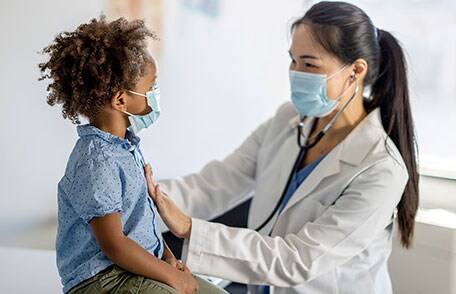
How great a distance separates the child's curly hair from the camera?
108 centimetres

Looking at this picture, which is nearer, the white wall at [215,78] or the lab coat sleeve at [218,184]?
the lab coat sleeve at [218,184]

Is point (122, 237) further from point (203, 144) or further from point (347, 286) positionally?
point (203, 144)

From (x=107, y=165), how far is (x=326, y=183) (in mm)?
753

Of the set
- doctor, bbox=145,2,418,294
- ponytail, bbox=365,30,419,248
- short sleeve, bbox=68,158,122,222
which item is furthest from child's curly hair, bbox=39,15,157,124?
ponytail, bbox=365,30,419,248

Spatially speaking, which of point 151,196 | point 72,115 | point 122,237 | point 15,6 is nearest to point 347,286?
point 151,196

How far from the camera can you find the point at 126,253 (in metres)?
1.11

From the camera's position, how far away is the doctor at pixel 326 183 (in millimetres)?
1497

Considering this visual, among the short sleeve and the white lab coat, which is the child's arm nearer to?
the short sleeve

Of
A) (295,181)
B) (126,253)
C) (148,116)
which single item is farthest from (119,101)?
(295,181)

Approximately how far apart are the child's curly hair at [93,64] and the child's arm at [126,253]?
215 mm

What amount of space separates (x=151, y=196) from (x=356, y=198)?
1.88 ft

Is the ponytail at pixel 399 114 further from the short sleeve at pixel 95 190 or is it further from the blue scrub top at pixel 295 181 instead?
the short sleeve at pixel 95 190

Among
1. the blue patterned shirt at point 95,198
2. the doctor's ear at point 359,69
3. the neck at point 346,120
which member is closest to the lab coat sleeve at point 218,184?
the neck at point 346,120

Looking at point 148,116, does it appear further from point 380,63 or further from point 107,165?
point 380,63
